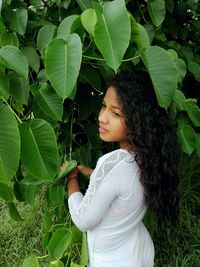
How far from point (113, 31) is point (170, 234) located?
150 cm

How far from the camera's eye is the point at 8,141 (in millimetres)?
979

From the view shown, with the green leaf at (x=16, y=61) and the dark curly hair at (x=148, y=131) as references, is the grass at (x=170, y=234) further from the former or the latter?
the green leaf at (x=16, y=61)

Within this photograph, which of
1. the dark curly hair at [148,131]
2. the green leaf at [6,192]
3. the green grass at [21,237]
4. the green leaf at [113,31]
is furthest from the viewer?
the green grass at [21,237]

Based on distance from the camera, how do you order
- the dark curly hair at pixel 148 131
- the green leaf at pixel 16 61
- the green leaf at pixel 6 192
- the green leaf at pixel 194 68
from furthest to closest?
the green leaf at pixel 194 68 < the green leaf at pixel 6 192 < the dark curly hair at pixel 148 131 < the green leaf at pixel 16 61

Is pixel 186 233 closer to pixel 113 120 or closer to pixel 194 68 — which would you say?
pixel 194 68

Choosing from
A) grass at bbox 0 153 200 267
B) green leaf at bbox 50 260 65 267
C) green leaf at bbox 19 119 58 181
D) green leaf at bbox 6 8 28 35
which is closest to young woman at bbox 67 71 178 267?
green leaf at bbox 50 260 65 267

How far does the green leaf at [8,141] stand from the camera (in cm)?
97

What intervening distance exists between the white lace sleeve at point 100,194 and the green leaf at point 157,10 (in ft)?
1.48

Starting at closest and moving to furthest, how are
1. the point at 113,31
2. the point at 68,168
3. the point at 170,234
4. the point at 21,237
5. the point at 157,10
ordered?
1. the point at 113,31
2. the point at 68,168
3. the point at 157,10
4. the point at 170,234
5. the point at 21,237

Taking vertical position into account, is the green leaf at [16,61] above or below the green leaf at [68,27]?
below

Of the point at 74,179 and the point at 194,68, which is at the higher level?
the point at 194,68

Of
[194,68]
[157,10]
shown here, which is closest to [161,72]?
[157,10]

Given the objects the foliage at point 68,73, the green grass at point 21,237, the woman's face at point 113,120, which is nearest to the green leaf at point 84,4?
the foliage at point 68,73

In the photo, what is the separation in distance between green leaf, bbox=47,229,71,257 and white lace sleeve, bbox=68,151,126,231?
5.6 inches
